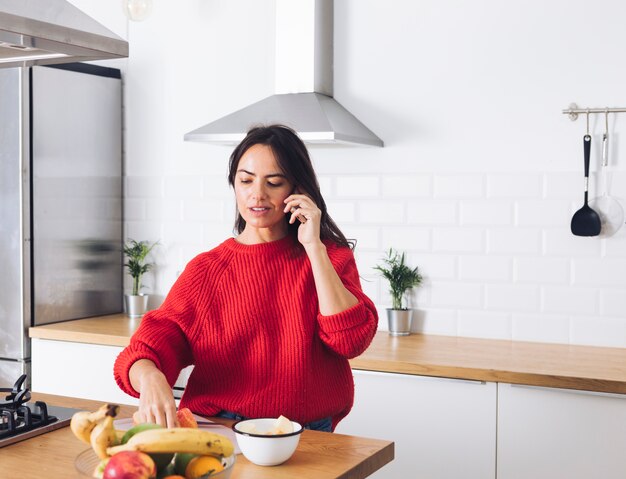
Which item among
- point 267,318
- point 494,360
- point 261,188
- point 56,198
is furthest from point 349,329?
point 56,198

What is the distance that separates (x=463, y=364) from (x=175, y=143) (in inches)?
71.8

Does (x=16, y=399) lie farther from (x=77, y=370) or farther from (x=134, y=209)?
(x=134, y=209)

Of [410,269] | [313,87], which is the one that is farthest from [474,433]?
[313,87]

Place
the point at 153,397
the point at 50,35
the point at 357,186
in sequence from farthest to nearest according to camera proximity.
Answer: the point at 357,186
the point at 50,35
the point at 153,397

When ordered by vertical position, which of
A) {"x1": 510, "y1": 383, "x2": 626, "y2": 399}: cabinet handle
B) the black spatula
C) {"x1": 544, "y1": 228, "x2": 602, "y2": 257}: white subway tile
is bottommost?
{"x1": 510, "y1": 383, "x2": 626, "y2": 399}: cabinet handle

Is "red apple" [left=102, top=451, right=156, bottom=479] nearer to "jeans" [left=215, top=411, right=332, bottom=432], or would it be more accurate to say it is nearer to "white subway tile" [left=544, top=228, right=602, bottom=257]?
"jeans" [left=215, top=411, right=332, bottom=432]

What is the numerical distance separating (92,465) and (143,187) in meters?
2.67

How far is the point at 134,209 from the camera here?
157 inches

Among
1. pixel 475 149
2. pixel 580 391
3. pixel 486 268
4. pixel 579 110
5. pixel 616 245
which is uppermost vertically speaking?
pixel 579 110

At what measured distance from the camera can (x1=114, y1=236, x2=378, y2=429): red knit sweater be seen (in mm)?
1938

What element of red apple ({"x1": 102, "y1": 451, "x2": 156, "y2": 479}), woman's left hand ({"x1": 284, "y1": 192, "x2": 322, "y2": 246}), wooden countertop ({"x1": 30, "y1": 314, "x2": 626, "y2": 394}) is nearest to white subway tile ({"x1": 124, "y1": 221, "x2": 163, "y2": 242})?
wooden countertop ({"x1": 30, "y1": 314, "x2": 626, "y2": 394})

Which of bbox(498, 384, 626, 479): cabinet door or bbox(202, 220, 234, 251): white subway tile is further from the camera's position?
bbox(202, 220, 234, 251): white subway tile

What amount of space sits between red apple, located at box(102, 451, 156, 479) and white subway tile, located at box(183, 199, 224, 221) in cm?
258

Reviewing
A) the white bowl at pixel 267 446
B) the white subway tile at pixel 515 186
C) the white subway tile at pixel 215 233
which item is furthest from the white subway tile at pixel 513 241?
the white bowl at pixel 267 446
